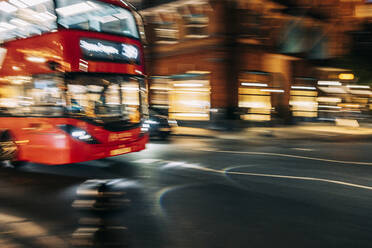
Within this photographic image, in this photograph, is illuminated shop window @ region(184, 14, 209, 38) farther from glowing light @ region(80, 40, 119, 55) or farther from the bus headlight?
the bus headlight

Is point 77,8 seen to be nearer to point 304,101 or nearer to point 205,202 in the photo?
point 205,202

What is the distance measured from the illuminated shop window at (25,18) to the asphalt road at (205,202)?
10.7 ft

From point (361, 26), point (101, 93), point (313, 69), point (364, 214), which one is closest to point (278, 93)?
point (313, 69)

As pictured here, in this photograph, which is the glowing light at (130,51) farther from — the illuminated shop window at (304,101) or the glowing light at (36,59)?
the illuminated shop window at (304,101)

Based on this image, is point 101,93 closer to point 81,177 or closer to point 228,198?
point 81,177

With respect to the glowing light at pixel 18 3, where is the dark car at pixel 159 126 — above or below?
below

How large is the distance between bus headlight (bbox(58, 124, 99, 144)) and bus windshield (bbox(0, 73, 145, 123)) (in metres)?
0.29

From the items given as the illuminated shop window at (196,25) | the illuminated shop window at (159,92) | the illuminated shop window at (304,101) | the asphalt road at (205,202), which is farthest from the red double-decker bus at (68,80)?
the illuminated shop window at (304,101)

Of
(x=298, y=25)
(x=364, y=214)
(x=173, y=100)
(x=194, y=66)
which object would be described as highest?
(x=298, y=25)

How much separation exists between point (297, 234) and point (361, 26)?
91.3ft

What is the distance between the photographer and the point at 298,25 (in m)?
27.4

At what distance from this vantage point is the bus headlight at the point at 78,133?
8469 millimetres

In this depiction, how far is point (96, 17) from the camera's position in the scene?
29.4 feet

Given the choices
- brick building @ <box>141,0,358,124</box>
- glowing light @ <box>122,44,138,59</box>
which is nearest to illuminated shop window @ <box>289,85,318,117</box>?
brick building @ <box>141,0,358,124</box>
